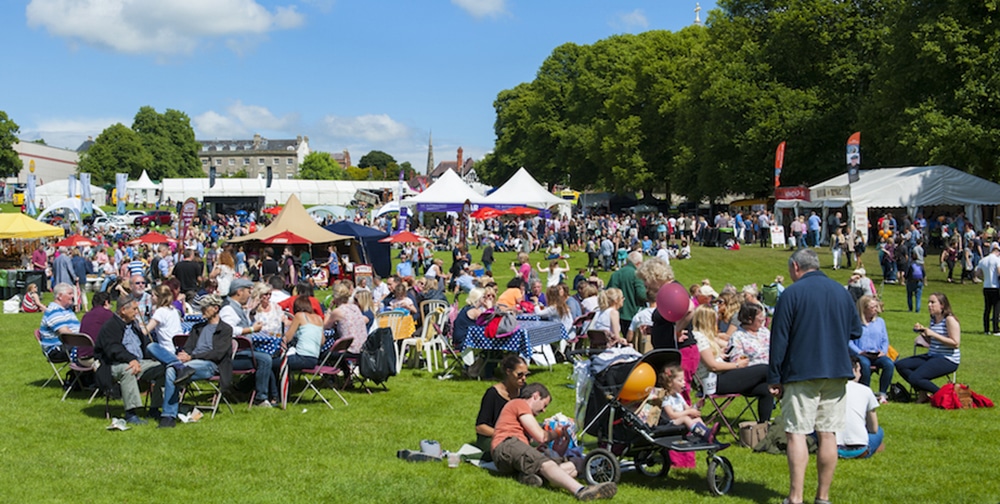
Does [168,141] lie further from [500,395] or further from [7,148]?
A: [500,395]

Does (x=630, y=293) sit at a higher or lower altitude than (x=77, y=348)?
higher

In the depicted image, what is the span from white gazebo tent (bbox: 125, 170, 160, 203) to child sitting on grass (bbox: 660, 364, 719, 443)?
70297 mm

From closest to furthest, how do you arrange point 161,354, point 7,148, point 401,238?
point 161,354
point 401,238
point 7,148

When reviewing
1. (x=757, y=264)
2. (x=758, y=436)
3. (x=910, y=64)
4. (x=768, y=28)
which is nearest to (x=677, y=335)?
(x=758, y=436)

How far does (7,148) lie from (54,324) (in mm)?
86755

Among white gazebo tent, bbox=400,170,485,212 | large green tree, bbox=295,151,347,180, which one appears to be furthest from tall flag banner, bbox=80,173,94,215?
large green tree, bbox=295,151,347,180

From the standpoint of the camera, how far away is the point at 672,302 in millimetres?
6855

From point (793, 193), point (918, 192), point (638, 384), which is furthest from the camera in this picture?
point (793, 193)

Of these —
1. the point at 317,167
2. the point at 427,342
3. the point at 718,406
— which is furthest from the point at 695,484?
the point at 317,167

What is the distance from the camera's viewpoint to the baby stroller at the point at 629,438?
20.4 ft

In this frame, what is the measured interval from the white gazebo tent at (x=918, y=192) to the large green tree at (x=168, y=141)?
85.7 meters

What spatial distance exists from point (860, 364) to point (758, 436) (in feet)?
7.24

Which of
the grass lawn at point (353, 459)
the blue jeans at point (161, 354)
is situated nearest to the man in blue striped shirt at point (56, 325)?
the grass lawn at point (353, 459)

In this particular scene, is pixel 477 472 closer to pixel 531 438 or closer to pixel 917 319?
pixel 531 438
